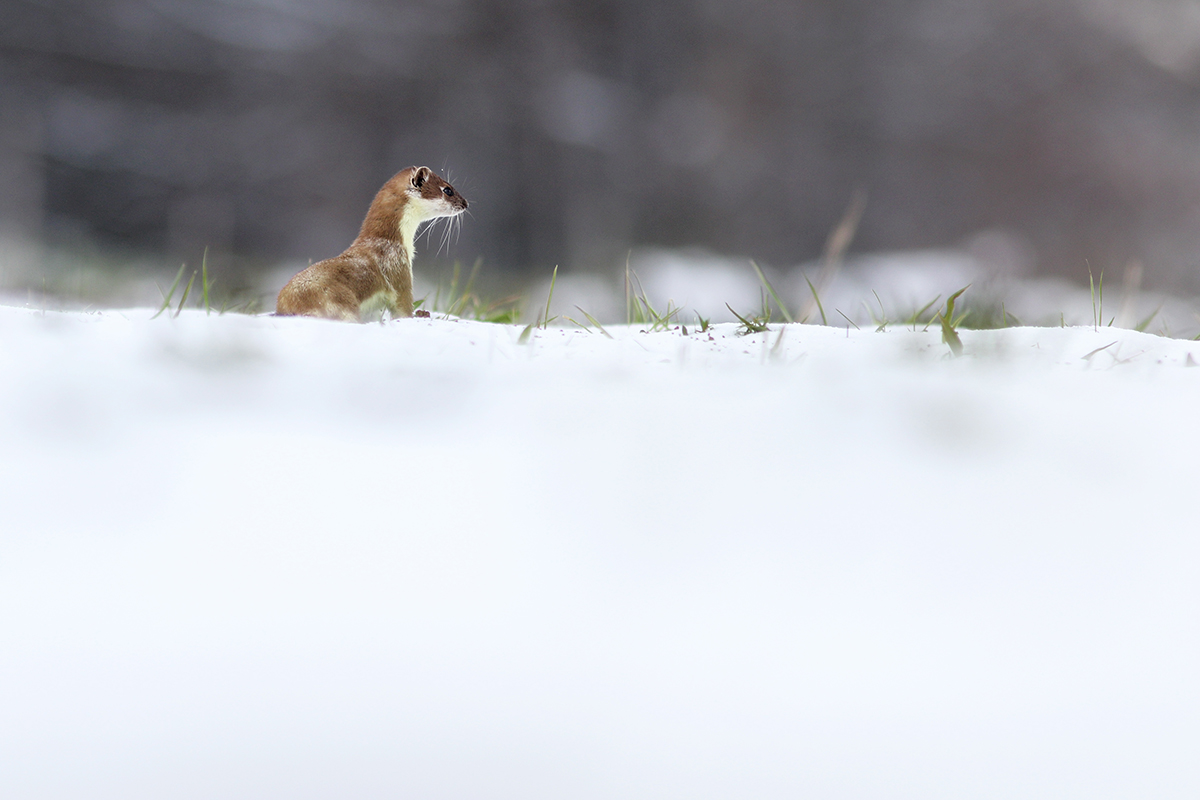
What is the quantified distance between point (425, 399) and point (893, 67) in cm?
607

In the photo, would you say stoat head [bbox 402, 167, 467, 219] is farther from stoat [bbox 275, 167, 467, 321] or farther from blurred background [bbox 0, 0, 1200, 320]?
blurred background [bbox 0, 0, 1200, 320]

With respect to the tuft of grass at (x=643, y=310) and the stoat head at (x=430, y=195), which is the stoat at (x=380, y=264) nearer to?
the stoat head at (x=430, y=195)

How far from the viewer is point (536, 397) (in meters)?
0.77

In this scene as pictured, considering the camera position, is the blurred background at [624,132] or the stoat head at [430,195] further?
the blurred background at [624,132]

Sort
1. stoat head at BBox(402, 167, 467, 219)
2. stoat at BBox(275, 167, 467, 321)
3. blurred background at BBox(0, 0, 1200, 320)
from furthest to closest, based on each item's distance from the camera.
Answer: blurred background at BBox(0, 0, 1200, 320), stoat head at BBox(402, 167, 467, 219), stoat at BBox(275, 167, 467, 321)

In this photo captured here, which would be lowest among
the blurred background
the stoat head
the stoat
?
the stoat

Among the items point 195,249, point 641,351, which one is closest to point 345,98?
point 195,249

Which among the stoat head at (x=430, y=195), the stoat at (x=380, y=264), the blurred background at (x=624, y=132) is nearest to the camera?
the stoat at (x=380, y=264)

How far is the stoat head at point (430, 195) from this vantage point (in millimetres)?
1215

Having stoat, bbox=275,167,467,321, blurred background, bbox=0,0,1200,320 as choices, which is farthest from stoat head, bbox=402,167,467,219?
blurred background, bbox=0,0,1200,320

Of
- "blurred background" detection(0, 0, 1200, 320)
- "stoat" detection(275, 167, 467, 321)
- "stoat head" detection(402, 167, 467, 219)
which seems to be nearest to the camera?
"stoat" detection(275, 167, 467, 321)

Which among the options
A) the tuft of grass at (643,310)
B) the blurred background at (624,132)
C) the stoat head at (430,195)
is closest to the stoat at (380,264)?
the stoat head at (430,195)

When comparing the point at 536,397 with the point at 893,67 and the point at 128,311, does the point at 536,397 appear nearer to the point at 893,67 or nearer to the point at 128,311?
the point at 128,311

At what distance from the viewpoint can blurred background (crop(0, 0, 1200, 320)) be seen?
5320mm
